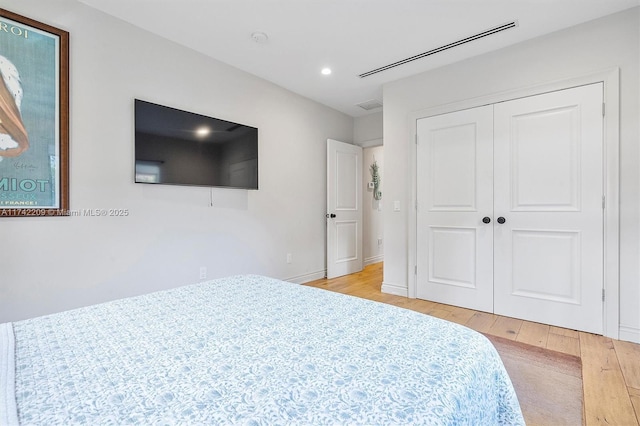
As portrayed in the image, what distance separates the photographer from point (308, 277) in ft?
13.6

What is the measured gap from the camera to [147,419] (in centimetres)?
59

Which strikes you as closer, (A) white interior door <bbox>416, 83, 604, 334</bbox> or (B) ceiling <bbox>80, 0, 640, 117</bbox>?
(B) ceiling <bbox>80, 0, 640, 117</bbox>

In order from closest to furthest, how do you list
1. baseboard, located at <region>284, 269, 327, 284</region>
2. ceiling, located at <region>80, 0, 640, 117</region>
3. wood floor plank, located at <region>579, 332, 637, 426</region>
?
1. wood floor plank, located at <region>579, 332, 637, 426</region>
2. ceiling, located at <region>80, 0, 640, 117</region>
3. baseboard, located at <region>284, 269, 327, 284</region>

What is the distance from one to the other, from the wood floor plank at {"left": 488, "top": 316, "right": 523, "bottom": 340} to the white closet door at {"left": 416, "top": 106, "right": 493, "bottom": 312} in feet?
0.69

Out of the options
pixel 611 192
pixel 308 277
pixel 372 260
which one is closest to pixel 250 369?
pixel 611 192

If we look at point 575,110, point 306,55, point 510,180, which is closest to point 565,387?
point 510,180

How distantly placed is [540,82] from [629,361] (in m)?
2.21

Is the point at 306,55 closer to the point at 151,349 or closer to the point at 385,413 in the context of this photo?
the point at 151,349

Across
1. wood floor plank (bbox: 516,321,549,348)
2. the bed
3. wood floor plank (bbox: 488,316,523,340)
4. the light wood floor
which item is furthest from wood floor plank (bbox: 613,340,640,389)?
the bed

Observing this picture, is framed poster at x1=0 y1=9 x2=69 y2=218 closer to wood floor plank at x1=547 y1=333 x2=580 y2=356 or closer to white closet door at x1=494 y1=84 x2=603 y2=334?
white closet door at x1=494 y1=84 x2=603 y2=334

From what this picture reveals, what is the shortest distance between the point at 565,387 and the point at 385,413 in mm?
1764

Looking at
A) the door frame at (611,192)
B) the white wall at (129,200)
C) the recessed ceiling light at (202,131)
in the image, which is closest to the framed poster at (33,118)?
the white wall at (129,200)

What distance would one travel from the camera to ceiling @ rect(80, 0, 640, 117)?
7.42 ft

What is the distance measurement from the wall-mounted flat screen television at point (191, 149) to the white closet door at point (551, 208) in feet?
8.23
